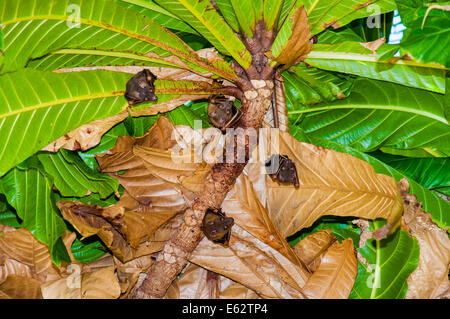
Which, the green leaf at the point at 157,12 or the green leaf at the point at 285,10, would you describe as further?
the green leaf at the point at 157,12

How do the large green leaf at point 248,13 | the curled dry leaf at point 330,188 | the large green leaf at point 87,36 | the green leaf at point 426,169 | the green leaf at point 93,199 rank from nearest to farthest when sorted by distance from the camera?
the large green leaf at point 87,36 < the large green leaf at point 248,13 < the curled dry leaf at point 330,188 < the green leaf at point 93,199 < the green leaf at point 426,169

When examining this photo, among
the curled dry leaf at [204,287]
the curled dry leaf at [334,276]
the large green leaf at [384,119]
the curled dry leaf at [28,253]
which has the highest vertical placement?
the large green leaf at [384,119]

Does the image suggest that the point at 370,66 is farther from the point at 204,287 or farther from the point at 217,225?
the point at 204,287

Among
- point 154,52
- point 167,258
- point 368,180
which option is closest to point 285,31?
point 154,52

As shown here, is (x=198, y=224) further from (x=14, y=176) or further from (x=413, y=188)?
(x=413, y=188)

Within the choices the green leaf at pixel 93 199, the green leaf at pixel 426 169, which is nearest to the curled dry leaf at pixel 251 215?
the green leaf at pixel 93 199

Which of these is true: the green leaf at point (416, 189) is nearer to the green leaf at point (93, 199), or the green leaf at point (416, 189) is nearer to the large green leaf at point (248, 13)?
the large green leaf at point (248, 13)

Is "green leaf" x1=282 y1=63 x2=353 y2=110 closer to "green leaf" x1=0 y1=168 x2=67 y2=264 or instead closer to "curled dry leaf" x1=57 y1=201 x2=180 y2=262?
"curled dry leaf" x1=57 y1=201 x2=180 y2=262
